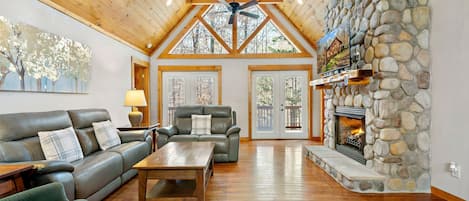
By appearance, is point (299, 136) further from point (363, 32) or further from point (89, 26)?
point (89, 26)

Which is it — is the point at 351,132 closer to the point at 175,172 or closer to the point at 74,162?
the point at 175,172

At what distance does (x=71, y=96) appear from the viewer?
4.14 m

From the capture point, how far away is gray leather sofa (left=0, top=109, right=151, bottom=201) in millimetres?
2449

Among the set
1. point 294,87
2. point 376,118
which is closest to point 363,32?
point 376,118

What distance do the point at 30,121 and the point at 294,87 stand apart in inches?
240

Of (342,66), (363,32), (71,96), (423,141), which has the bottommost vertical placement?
(423,141)

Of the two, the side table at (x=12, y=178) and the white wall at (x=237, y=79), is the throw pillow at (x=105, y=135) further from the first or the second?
the white wall at (x=237, y=79)

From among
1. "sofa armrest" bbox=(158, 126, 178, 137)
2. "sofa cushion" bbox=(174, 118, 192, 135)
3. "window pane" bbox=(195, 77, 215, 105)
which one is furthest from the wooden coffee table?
"window pane" bbox=(195, 77, 215, 105)

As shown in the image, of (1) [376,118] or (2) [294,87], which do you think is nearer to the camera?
(1) [376,118]

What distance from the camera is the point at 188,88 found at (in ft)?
25.6

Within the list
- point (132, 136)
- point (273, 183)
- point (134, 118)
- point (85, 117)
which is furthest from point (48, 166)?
point (134, 118)

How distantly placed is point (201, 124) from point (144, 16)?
2478 mm

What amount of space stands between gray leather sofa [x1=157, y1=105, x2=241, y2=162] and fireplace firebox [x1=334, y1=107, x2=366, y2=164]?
175 cm

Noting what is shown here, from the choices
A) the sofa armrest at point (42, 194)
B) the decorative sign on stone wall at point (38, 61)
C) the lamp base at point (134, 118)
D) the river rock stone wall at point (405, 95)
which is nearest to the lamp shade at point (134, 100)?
the lamp base at point (134, 118)
